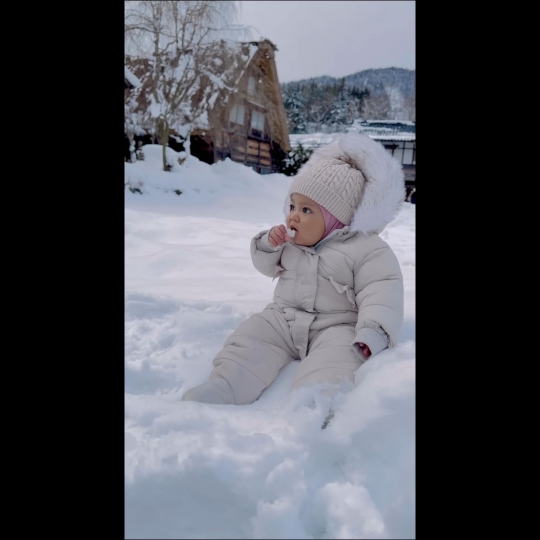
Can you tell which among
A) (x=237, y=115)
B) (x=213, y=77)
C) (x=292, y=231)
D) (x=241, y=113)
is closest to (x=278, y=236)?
(x=292, y=231)

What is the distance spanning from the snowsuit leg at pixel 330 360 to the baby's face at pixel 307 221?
30cm

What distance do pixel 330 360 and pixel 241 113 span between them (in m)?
12.4

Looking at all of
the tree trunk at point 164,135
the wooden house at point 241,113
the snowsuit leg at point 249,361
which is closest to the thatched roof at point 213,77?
the wooden house at point 241,113

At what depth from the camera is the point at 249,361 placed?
1.39 meters

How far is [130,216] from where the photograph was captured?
4852 mm

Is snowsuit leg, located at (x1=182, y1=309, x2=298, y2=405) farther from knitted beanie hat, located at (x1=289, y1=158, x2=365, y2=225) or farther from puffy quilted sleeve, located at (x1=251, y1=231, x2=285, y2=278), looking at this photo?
knitted beanie hat, located at (x1=289, y1=158, x2=365, y2=225)

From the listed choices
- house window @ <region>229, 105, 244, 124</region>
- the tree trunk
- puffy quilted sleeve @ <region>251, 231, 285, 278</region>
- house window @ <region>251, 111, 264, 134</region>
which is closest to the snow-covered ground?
puffy quilted sleeve @ <region>251, 231, 285, 278</region>

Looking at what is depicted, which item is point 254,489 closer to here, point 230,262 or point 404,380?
point 404,380

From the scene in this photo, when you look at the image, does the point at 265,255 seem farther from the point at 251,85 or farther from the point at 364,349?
the point at 251,85
